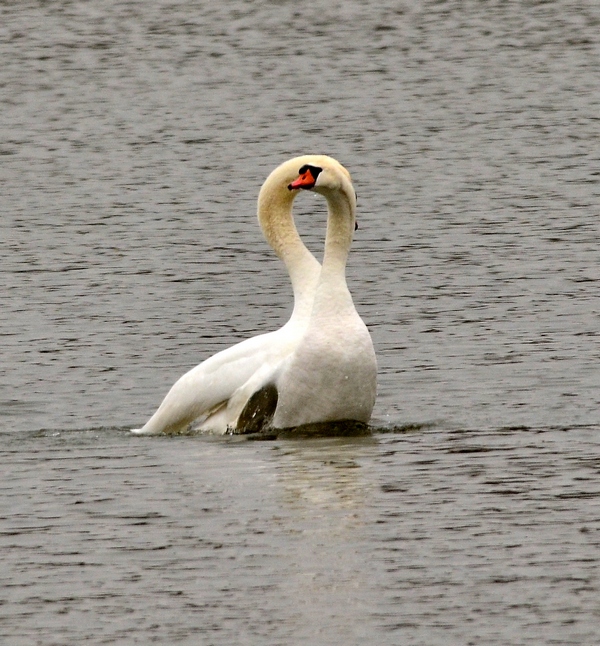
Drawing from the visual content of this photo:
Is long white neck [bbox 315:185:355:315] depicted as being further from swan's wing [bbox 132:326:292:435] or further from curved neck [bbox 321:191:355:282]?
swan's wing [bbox 132:326:292:435]

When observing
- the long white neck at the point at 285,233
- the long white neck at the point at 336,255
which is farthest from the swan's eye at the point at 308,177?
the long white neck at the point at 285,233

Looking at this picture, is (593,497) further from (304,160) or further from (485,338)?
(485,338)

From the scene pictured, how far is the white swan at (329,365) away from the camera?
13.1m

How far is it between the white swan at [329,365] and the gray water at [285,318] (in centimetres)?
26

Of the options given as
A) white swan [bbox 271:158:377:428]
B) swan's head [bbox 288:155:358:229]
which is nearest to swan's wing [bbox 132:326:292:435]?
white swan [bbox 271:158:377:428]

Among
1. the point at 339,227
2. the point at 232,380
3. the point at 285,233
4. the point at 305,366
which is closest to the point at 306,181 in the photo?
the point at 339,227

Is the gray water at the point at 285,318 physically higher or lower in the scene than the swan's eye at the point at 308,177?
lower

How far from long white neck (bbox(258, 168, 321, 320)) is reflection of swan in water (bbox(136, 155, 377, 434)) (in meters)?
0.01

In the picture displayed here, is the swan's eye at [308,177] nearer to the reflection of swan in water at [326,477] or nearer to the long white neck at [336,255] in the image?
the long white neck at [336,255]

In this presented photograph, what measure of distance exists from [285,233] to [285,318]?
383cm

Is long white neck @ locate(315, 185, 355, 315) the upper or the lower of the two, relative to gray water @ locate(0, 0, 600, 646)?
upper

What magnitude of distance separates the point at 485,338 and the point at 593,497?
5409 millimetres

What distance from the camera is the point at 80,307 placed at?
1852 centimetres

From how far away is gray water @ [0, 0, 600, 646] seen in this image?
9469 mm
